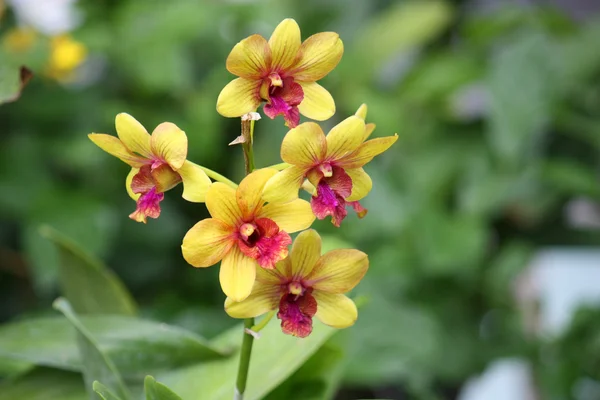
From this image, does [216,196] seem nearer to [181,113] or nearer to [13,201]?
[13,201]

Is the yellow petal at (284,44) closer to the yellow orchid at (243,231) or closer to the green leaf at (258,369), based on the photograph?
the yellow orchid at (243,231)

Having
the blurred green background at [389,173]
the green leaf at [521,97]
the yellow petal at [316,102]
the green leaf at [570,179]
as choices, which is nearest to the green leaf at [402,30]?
the blurred green background at [389,173]

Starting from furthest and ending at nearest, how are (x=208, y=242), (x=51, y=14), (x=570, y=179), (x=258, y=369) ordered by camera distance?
(x=51, y=14) → (x=570, y=179) → (x=258, y=369) → (x=208, y=242)

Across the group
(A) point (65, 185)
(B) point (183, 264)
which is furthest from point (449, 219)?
(A) point (65, 185)

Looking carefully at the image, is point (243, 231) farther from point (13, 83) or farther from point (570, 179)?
point (570, 179)

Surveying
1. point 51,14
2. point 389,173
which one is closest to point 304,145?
point 389,173

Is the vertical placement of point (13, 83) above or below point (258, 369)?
above
